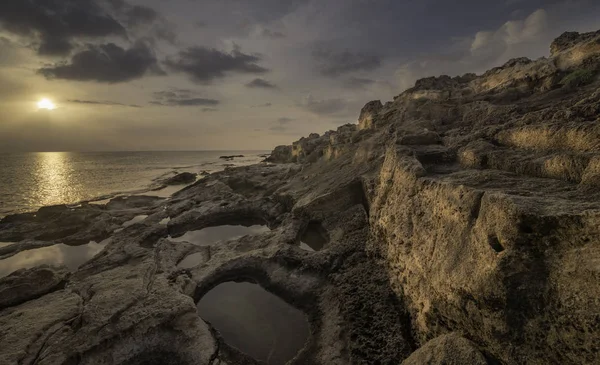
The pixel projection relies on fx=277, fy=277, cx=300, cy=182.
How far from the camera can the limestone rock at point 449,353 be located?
791 centimetres

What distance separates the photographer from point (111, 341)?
44.2 ft

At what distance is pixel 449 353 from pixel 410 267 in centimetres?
511

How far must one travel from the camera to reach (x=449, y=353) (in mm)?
8242

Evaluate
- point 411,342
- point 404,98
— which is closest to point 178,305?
point 411,342

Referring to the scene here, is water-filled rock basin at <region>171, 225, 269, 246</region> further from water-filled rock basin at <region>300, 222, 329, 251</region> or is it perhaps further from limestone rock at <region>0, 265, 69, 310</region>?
limestone rock at <region>0, 265, 69, 310</region>

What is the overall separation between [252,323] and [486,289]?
1287 centimetres

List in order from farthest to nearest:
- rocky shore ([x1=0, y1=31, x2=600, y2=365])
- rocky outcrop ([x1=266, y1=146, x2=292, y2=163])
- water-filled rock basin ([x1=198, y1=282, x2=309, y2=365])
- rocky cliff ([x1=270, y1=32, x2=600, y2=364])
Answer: rocky outcrop ([x1=266, y1=146, x2=292, y2=163]), water-filled rock basin ([x1=198, y1=282, x2=309, y2=365]), rocky shore ([x1=0, y1=31, x2=600, y2=365]), rocky cliff ([x1=270, y1=32, x2=600, y2=364])

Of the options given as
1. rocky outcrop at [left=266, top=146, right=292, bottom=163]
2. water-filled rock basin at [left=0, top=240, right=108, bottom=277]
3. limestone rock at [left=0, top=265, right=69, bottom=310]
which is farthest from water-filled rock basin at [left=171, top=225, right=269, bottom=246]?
rocky outcrop at [left=266, top=146, right=292, bottom=163]

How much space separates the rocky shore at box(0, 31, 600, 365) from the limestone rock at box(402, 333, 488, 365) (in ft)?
0.15

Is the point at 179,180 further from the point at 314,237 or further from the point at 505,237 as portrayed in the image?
the point at 505,237

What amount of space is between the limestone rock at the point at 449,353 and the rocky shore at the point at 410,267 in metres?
0.05

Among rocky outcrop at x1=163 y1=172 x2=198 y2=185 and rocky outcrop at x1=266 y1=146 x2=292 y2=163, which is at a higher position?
rocky outcrop at x1=266 y1=146 x2=292 y2=163

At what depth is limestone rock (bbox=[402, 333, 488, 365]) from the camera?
7914mm

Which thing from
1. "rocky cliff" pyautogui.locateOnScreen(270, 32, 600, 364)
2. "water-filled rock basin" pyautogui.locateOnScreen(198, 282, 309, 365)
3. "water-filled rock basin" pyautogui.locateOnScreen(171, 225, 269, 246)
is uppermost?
"rocky cliff" pyautogui.locateOnScreen(270, 32, 600, 364)
